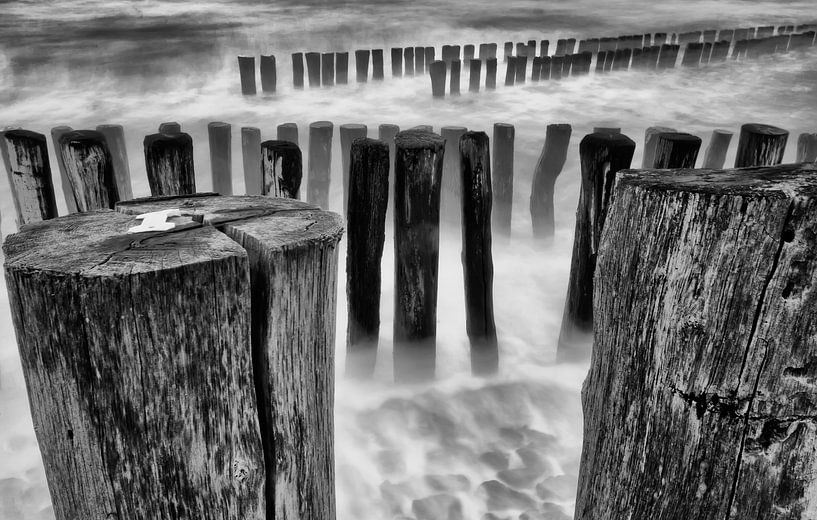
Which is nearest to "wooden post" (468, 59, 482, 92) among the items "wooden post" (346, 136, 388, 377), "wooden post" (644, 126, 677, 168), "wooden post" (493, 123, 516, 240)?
"wooden post" (493, 123, 516, 240)

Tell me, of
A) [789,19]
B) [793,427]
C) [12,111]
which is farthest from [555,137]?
[789,19]

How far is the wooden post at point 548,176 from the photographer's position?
4492mm

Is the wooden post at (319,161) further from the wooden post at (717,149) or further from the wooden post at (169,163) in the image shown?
the wooden post at (717,149)

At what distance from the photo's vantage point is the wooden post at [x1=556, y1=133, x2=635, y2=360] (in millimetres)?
2736

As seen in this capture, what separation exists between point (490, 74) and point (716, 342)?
7.97m

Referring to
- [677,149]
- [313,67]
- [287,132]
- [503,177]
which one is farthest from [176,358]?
[313,67]

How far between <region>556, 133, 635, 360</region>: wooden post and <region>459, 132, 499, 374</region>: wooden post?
403mm

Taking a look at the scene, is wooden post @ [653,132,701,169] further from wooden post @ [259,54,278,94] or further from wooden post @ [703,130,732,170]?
wooden post @ [259,54,278,94]

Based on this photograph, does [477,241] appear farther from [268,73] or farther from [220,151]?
[268,73]

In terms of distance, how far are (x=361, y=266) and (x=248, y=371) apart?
1501 mm

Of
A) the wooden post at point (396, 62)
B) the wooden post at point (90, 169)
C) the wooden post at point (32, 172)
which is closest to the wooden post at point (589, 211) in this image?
the wooden post at point (90, 169)

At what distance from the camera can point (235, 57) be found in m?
11.2

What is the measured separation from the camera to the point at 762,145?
9.50ft

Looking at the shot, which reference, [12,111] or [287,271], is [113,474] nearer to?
[287,271]
